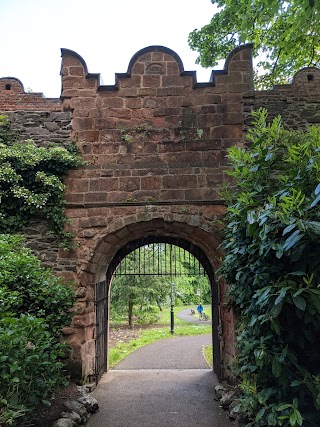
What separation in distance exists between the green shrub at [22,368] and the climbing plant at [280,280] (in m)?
2.08

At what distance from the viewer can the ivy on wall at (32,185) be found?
5.50 metres

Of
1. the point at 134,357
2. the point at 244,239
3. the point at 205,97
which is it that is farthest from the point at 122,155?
the point at 134,357

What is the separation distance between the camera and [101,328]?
6.46 m

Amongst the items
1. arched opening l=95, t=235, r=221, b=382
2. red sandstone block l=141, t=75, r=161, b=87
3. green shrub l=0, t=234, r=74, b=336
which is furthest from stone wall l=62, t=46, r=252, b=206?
green shrub l=0, t=234, r=74, b=336

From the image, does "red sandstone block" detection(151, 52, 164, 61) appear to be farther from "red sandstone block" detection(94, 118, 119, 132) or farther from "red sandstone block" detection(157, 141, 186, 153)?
"red sandstone block" detection(157, 141, 186, 153)

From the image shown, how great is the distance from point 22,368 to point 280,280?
2464 millimetres

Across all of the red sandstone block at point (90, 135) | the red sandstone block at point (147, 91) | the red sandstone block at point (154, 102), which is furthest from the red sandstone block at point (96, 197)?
the red sandstone block at point (147, 91)

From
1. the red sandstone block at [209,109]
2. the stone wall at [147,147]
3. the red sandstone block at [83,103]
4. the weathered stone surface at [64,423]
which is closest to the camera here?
the weathered stone surface at [64,423]

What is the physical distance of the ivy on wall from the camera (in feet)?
18.0

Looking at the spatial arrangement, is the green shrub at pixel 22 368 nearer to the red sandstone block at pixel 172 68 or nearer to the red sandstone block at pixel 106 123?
the red sandstone block at pixel 106 123

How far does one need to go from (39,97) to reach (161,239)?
181 inches

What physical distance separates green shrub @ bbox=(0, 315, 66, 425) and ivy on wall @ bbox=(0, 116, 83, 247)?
2.23 m

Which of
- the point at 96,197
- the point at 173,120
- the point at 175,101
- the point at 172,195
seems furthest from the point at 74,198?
the point at 175,101

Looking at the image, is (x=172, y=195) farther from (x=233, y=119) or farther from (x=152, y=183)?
(x=233, y=119)
